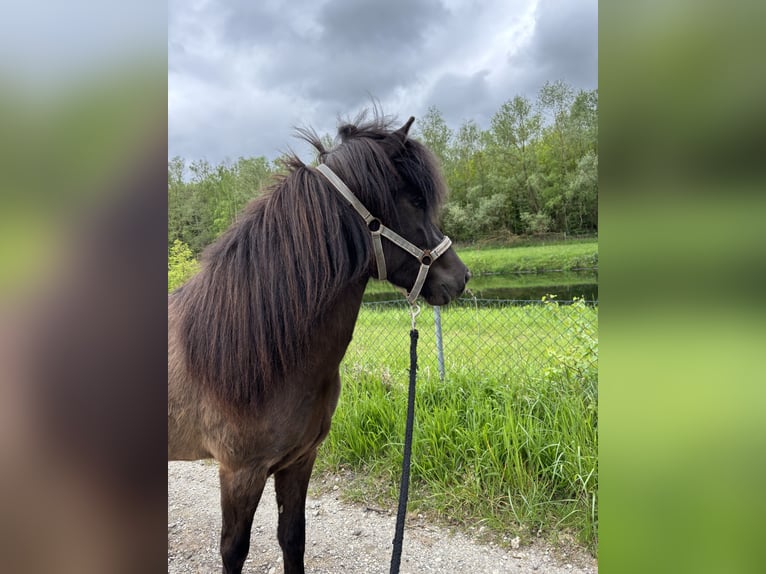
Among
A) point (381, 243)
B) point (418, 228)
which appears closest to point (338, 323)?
point (381, 243)

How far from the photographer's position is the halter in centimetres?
174

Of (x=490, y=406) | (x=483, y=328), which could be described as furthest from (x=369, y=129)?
(x=483, y=328)

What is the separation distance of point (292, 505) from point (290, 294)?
3.95 feet

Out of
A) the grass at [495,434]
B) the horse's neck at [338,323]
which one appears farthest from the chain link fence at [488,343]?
the horse's neck at [338,323]

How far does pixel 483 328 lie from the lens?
545 centimetres

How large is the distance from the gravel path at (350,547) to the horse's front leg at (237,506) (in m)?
1.03

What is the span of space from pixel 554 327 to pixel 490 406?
1.07m

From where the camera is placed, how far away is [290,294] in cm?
170

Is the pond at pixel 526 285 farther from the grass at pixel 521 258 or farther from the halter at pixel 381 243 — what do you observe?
the halter at pixel 381 243

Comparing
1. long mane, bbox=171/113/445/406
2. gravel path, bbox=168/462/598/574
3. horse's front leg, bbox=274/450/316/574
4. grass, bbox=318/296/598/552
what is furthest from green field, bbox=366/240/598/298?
long mane, bbox=171/113/445/406

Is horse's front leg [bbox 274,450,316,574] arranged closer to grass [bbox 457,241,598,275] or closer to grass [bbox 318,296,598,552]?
grass [bbox 318,296,598,552]

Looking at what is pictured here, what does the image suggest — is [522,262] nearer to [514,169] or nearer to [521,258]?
[521,258]

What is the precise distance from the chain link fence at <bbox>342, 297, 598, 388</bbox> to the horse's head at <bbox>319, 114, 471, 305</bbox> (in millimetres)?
1334
